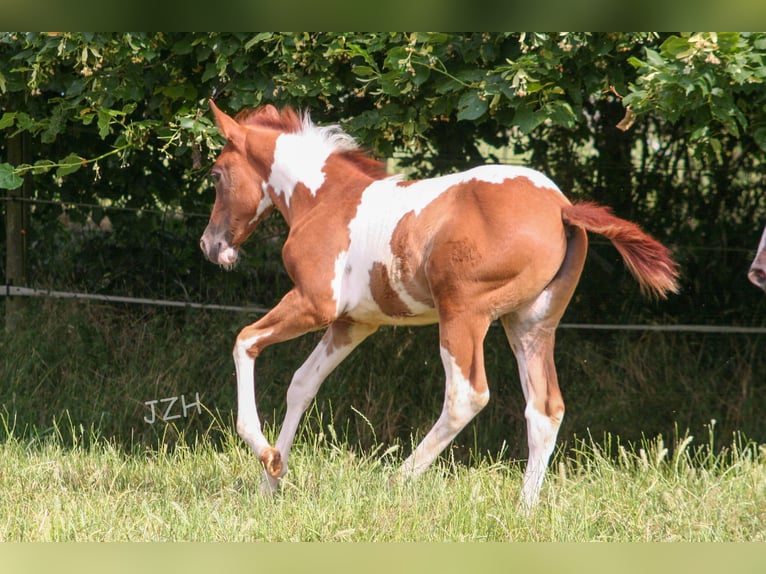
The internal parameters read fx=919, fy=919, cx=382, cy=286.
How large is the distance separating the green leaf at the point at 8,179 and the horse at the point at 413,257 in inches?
45.1

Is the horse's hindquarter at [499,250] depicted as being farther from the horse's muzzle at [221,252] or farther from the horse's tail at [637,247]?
the horse's muzzle at [221,252]

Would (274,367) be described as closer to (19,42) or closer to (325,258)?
(325,258)

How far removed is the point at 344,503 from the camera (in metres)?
3.94

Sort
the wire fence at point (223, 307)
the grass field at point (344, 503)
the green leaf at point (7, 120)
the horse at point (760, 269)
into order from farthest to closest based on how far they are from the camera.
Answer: the wire fence at point (223, 307) < the green leaf at point (7, 120) < the horse at point (760, 269) < the grass field at point (344, 503)

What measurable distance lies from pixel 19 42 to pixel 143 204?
1968 millimetres

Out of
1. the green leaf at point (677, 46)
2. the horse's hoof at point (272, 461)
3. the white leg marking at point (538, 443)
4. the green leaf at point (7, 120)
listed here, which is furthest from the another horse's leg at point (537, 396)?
the green leaf at point (7, 120)

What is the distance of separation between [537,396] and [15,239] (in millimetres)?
4373

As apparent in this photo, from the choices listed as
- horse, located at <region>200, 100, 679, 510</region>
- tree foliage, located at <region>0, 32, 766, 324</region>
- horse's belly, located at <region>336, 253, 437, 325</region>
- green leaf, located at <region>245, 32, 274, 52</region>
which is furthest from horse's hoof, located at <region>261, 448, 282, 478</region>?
green leaf, located at <region>245, 32, 274, 52</region>

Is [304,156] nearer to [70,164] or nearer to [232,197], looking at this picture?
[232,197]

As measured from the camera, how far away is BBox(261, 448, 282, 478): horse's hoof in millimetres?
4141

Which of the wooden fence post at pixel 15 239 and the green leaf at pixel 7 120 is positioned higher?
the green leaf at pixel 7 120

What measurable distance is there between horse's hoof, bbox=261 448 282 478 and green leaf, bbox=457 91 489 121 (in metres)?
1.81

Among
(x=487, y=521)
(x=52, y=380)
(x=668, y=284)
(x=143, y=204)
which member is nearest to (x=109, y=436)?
(x=52, y=380)

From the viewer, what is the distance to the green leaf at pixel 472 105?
4.41 metres
